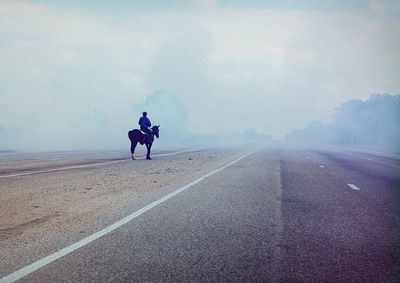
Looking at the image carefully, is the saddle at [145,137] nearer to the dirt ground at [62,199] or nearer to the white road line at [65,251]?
the dirt ground at [62,199]

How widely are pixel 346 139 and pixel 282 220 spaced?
11989 centimetres

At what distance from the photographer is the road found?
478cm

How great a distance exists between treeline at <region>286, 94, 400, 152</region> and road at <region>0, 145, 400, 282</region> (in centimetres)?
8176

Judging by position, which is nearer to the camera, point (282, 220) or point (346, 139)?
point (282, 220)

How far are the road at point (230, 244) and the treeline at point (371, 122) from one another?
268 ft

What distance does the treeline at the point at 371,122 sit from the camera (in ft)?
319

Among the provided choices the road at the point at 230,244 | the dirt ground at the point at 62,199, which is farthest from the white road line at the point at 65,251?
the dirt ground at the point at 62,199

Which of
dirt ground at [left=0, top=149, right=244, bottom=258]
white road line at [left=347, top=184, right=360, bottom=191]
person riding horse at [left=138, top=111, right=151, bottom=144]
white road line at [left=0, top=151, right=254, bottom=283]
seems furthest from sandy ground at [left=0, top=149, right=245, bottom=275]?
person riding horse at [left=138, top=111, right=151, bottom=144]

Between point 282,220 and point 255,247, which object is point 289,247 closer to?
point 255,247

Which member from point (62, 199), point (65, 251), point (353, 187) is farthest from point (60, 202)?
point (353, 187)

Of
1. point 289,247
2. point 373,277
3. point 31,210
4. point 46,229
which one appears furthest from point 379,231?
point 31,210

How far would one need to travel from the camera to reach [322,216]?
837 centimetres

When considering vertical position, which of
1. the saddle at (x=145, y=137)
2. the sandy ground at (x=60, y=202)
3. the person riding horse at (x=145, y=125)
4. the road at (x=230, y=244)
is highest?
the person riding horse at (x=145, y=125)

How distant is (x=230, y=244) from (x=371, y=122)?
111m
